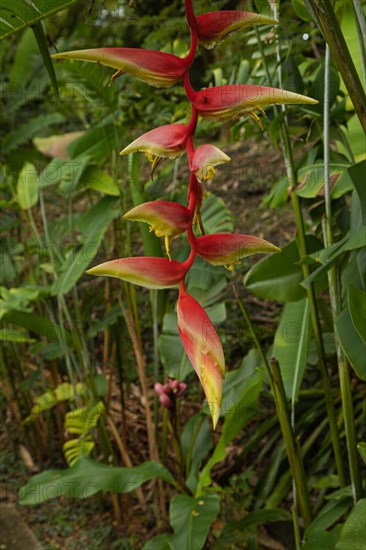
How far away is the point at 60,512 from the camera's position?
1.75 m

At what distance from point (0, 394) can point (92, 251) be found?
112cm

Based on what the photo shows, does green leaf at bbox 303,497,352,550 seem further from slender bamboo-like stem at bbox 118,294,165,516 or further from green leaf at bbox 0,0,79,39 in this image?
green leaf at bbox 0,0,79,39

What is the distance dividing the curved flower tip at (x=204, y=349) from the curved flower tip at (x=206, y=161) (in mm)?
67

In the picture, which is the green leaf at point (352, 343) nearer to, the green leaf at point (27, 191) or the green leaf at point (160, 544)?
the green leaf at point (160, 544)

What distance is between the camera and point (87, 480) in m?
1.19

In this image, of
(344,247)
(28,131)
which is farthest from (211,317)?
(28,131)

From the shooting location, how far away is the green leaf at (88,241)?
4.62 feet

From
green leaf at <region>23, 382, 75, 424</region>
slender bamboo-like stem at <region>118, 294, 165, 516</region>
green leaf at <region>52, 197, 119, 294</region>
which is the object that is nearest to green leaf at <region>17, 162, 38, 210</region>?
green leaf at <region>52, 197, 119, 294</region>

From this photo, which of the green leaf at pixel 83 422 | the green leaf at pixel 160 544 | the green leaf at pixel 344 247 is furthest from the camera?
the green leaf at pixel 83 422

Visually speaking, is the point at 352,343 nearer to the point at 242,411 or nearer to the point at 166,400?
the point at 242,411

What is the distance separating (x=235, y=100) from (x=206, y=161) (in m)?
0.04

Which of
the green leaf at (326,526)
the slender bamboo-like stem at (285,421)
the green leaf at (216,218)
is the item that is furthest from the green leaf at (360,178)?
the green leaf at (216,218)

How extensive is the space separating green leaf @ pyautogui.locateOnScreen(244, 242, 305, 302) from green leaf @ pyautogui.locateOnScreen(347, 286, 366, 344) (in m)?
0.20

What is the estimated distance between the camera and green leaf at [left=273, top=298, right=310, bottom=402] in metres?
0.99
